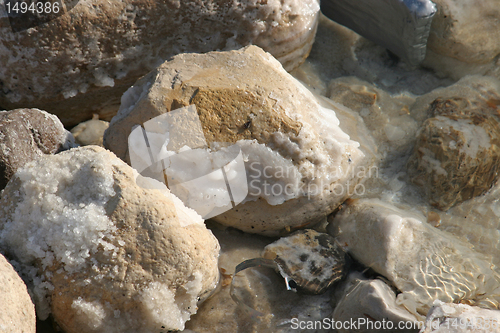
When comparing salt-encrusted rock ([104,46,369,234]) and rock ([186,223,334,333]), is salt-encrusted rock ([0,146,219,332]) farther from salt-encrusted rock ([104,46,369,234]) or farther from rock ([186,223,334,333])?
salt-encrusted rock ([104,46,369,234])

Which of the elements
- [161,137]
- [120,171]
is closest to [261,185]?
[161,137]

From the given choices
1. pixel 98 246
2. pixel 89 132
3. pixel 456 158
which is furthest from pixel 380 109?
pixel 98 246

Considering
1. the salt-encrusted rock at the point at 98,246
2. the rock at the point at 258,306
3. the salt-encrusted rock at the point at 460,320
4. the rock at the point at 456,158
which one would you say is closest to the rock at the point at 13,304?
the salt-encrusted rock at the point at 98,246

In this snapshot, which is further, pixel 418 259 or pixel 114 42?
pixel 114 42

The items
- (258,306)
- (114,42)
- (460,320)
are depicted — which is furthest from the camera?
(114,42)

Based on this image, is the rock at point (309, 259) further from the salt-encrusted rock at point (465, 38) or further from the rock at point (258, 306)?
the salt-encrusted rock at point (465, 38)

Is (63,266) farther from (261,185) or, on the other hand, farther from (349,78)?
(349,78)

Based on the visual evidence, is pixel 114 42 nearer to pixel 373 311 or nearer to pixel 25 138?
pixel 25 138
